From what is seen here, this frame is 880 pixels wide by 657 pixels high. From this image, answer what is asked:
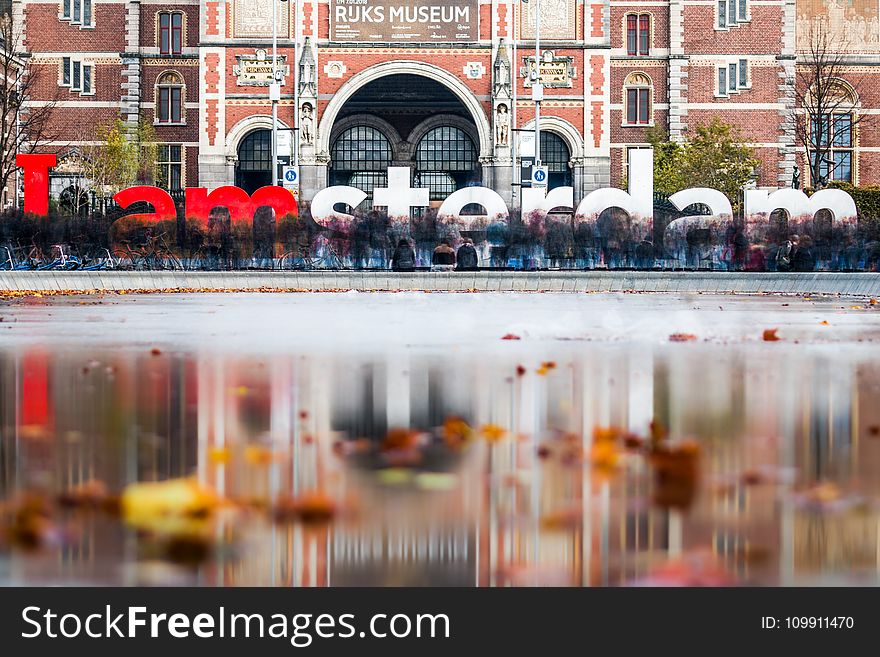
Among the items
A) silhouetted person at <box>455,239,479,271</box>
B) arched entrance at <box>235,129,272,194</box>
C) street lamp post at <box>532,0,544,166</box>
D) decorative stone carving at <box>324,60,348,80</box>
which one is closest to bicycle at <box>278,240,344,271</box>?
silhouetted person at <box>455,239,479,271</box>

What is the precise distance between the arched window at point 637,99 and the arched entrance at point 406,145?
6.29 meters

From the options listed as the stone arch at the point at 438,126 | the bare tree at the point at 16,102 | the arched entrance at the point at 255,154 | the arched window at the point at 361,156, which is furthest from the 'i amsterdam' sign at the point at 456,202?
the arched window at the point at 361,156

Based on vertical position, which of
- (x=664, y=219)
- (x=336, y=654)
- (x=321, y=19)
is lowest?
(x=336, y=654)

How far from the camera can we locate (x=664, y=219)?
98.1ft

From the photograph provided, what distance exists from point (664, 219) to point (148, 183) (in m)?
28.1

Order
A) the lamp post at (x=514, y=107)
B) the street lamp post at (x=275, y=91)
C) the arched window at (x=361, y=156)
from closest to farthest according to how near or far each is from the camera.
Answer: the street lamp post at (x=275, y=91), the lamp post at (x=514, y=107), the arched window at (x=361, y=156)

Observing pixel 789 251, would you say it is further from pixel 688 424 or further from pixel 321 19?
pixel 321 19

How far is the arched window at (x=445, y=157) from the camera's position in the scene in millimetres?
60344

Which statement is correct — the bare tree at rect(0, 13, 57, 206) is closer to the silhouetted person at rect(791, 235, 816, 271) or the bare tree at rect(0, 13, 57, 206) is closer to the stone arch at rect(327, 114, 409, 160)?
the stone arch at rect(327, 114, 409, 160)

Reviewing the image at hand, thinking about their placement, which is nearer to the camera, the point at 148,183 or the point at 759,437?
the point at 759,437

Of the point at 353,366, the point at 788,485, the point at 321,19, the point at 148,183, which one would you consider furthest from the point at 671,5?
the point at 788,485

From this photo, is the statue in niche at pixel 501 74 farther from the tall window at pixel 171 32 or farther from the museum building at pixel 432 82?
the tall window at pixel 171 32

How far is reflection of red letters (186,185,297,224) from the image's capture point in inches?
1235

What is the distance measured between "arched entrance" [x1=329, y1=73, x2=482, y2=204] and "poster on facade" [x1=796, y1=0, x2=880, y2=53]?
52.4 ft
